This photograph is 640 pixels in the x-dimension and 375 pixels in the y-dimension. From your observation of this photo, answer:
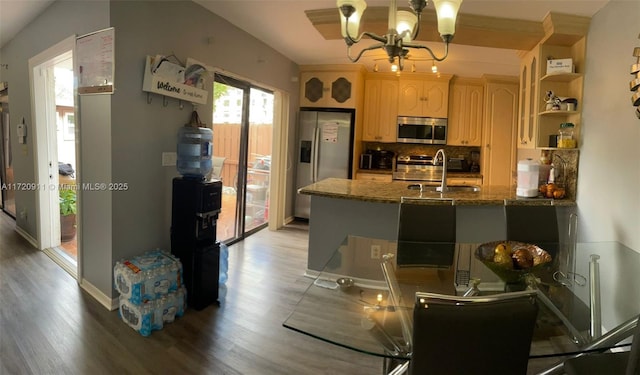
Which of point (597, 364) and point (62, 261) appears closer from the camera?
point (597, 364)

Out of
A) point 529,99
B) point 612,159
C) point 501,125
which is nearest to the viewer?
Answer: point 612,159

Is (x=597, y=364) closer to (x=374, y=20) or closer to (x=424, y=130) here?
(x=374, y=20)

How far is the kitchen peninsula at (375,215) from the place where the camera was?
301 centimetres

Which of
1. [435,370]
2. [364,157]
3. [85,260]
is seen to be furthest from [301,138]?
[435,370]

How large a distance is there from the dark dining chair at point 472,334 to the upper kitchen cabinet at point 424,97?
487 centimetres

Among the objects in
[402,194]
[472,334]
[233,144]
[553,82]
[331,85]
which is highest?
[331,85]

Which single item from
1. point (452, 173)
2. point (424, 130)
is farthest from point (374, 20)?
point (452, 173)

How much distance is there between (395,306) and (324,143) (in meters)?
4.02

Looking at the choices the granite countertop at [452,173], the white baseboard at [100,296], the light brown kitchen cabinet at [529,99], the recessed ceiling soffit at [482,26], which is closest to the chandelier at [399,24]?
the recessed ceiling soffit at [482,26]

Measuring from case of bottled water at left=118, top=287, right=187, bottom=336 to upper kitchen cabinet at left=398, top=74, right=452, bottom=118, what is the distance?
4376 mm

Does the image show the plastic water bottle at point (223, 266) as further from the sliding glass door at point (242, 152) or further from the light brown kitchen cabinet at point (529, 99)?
the light brown kitchen cabinet at point (529, 99)

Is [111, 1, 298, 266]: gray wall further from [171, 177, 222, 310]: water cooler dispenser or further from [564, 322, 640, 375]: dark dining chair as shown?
[564, 322, 640, 375]: dark dining chair

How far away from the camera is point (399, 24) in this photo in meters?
2.17

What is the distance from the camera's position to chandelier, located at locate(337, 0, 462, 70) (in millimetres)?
1677
